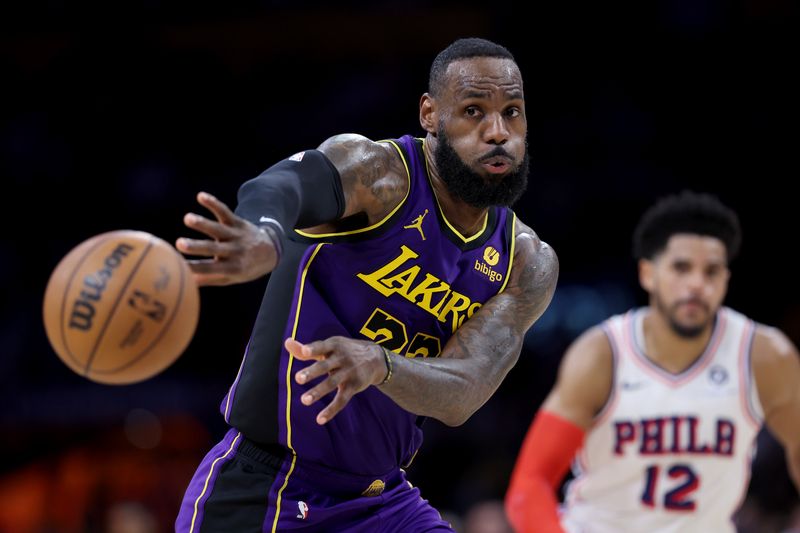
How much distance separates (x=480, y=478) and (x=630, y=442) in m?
3.91

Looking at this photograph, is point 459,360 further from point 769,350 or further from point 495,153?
point 769,350

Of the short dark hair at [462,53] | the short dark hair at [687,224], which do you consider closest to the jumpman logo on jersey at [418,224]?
the short dark hair at [462,53]

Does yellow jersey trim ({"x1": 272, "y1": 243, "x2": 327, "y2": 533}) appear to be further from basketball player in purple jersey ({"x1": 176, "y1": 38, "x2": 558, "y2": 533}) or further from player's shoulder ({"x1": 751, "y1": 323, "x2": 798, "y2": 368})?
player's shoulder ({"x1": 751, "y1": 323, "x2": 798, "y2": 368})

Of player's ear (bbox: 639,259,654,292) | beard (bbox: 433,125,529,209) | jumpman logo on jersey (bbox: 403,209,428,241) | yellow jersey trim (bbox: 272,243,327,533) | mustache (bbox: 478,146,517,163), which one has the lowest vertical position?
yellow jersey trim (bbox: 272,243,327,533)

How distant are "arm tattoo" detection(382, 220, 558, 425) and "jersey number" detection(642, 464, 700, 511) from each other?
2007 millimetres

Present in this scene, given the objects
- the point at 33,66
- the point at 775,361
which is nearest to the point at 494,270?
the point at 775,361

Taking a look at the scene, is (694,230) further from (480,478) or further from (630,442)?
Result: (480,478)

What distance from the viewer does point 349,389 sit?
3.12 metres

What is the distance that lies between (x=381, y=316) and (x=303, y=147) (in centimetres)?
926

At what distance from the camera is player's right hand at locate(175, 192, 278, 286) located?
291cm

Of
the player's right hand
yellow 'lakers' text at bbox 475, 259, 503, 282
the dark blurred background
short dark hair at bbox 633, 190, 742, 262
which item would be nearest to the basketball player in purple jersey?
yellow 'lakers' text at bbox 475, 259, 503, 282

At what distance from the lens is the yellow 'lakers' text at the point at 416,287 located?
3807 mm

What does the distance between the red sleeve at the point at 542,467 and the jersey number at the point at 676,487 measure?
0.41 m

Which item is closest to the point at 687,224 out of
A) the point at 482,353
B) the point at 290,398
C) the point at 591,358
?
the point at 591,358
